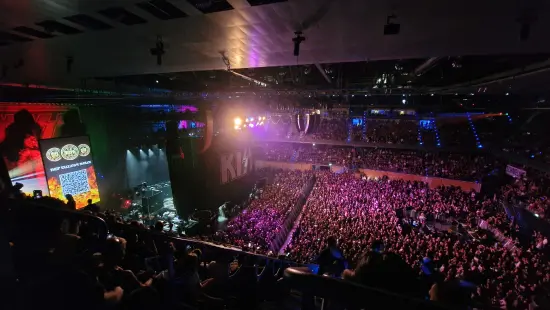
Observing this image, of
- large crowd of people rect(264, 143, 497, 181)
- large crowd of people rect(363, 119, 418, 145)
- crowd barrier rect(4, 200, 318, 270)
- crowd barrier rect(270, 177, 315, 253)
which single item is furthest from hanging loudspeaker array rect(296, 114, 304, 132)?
large crowd of people rect(363, 119, 418, 145)

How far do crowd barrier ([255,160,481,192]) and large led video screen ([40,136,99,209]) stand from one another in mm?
13696

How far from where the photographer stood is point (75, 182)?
396 inches

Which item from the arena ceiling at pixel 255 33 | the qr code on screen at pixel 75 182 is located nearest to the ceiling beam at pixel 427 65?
the arena ceiling at pixel 255 33

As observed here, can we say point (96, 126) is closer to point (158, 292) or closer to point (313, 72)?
point (313, 72)

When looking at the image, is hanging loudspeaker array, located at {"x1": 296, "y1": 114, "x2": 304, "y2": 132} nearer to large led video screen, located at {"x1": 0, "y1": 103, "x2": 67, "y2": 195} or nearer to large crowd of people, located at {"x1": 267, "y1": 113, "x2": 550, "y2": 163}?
large crowd of people, located at {"x1": 267, "y1": 113, "x2": 550, "y2": 163}

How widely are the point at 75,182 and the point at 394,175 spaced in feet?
59.7

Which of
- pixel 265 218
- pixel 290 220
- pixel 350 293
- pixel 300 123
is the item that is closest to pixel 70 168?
pixel 265 218

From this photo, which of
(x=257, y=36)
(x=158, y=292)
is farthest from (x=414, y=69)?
(x=158, y=292)

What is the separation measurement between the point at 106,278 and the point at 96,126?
428 inches

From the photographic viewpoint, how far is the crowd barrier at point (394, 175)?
1630cm

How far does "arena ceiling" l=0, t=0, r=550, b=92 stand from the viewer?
139 inches

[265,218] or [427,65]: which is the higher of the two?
[427,65]

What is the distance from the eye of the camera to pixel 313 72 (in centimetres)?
870

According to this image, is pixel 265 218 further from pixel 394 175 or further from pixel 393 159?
pixel 393 159
